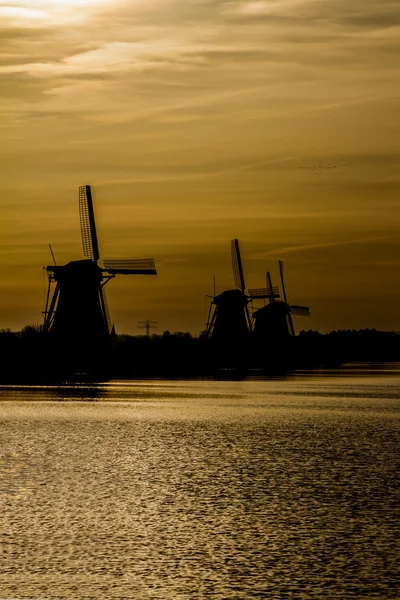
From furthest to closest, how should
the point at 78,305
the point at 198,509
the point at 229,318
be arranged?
the point at 229,318 → the point at 78,305 → the point at 198,509

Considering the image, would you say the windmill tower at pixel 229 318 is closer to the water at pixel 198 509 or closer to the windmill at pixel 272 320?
the windmill at pixel 272 320

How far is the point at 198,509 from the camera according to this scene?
856 inches

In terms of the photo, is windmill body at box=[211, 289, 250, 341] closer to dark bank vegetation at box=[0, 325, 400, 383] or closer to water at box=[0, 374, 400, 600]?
dark bank vegetation at box=[0, 325, 400, 383]

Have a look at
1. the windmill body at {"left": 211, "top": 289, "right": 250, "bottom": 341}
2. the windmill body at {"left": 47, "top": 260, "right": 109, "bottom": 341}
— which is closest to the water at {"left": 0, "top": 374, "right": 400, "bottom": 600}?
the windmill body at {"left": 47, "top": 260, "right": 109, "bottom": 341}

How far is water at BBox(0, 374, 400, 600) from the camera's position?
1548 cm

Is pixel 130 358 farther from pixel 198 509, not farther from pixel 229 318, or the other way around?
pixel 198 509

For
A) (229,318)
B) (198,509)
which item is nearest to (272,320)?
(229,318)

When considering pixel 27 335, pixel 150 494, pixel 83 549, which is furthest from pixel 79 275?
pixel 83 549

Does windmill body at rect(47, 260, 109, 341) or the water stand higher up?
windmill body at rect(47, 260, 109, 341)

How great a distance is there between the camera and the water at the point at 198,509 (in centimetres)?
1548

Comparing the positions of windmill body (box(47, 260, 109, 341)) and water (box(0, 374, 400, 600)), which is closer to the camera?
water (box(0, 374, 400, 600))

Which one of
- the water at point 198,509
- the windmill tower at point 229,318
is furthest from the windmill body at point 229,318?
the water at point 198,509

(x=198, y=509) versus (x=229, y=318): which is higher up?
(x=229, y=318)

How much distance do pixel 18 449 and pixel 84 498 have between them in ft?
32.5
